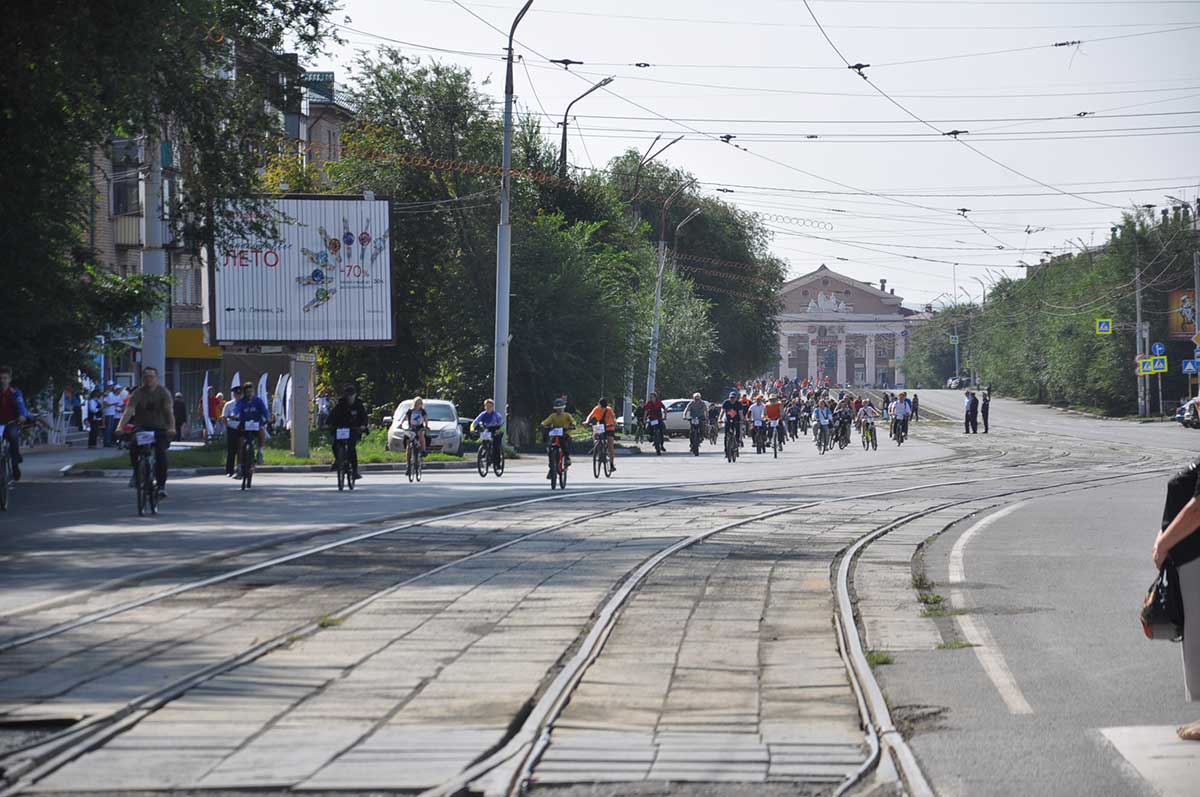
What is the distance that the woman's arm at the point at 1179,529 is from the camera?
6395 millimetres

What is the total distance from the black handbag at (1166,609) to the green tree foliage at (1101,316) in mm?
82954

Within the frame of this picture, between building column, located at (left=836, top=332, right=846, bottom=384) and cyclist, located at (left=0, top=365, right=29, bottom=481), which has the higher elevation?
building column, located at (left=836, top=332, right=846, bottom=384)

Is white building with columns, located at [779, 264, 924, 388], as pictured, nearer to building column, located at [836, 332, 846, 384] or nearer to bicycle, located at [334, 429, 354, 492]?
building column, located at [836, 332, 846, 384]

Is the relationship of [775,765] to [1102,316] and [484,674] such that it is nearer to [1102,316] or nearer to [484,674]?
[484,674]

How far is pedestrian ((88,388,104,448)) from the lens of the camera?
42878 mm

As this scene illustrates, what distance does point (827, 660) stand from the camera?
8.55 metres

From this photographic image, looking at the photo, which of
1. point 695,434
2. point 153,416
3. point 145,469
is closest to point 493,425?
point 153,416

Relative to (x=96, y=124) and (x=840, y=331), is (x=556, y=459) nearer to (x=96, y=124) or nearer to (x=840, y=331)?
(x=96, y=124)

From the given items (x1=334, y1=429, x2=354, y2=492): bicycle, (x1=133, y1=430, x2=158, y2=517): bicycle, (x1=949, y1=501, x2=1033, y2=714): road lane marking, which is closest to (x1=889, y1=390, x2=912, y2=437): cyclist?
(x1=334, y1=429, x2=354, y2=492): bicycle

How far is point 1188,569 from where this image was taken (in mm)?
6477

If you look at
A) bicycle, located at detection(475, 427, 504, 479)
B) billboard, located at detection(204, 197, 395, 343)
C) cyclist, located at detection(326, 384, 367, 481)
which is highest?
billboard, located at detection(204, 197, 395, 343)

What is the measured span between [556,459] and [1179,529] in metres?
19.5

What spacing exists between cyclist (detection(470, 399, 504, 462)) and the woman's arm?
967 inches

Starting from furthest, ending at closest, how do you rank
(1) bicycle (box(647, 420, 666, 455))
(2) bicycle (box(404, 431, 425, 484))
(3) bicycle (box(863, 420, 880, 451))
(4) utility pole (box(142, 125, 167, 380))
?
(3) bicycle (box(863, 420, 880, 451)), (1) bicycle (box(647, 420, 666, 455)), (4) utility pole (box(142, 125, 167, 380)), (2) bicycle (box(404, 431, 425, 484))
